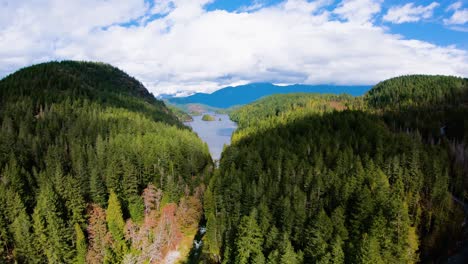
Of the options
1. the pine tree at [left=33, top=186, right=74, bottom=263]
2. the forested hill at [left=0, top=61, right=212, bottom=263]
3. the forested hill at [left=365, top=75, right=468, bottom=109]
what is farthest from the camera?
the forested hill at [left=365, top=75, right=468, bottom=109]

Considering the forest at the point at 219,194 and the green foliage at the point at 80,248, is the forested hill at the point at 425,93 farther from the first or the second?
the green foliage at the point at 80,248

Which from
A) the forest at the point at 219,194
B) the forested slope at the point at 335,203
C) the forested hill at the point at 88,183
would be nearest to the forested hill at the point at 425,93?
the forest at the point at 219,194

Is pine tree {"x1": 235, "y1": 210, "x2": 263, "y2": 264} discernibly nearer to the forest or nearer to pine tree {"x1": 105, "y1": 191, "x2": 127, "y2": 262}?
the forest

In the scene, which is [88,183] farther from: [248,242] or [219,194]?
[248,242]

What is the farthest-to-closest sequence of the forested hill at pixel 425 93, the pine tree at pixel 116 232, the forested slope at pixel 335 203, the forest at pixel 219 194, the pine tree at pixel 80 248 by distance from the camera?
the forested hill at pixel 425 93 → the pine tree at pixel 116 232 → the pine tree at pixel 80 248 → the forest at pixel 219 194 → the forested slope at pixel 335 203

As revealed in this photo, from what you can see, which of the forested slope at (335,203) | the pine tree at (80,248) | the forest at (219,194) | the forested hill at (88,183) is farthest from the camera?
the forested hill at (88,183)

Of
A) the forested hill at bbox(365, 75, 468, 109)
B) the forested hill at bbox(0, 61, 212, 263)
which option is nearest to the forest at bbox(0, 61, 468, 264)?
the forested hill at bbox(0, 61, 212, 263)

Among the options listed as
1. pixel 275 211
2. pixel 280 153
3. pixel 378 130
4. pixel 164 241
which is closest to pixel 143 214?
pixel 164 241
